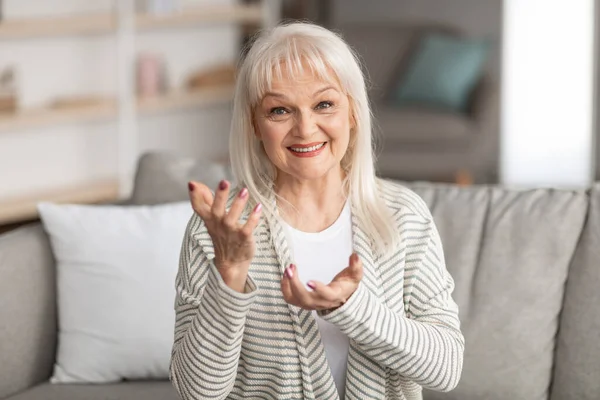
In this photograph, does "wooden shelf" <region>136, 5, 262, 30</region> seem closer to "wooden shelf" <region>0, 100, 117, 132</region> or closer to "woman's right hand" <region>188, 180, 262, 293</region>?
"wooden shelf" <region>0, 100, 117, 132</region>

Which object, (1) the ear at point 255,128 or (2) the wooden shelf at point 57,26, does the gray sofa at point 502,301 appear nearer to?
(1) the ear at point 255,128

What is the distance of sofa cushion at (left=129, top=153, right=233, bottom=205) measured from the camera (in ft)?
8.48

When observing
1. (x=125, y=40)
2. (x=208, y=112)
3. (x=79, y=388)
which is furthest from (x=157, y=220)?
(x=208, y=112)

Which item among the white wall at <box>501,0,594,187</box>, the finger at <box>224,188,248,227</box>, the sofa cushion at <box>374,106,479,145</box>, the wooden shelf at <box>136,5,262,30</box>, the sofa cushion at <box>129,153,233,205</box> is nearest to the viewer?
the finger at <box>224,188,248,227</box>

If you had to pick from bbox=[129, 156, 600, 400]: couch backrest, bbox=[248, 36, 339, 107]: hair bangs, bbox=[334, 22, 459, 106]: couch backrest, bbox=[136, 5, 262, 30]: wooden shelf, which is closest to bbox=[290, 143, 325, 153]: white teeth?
bbox=[248, 36, 339, 107]: hair bangs

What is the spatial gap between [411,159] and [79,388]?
4123 mm

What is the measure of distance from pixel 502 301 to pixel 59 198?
119 inches

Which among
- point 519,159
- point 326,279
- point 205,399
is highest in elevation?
point 326,279

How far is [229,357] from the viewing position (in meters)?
1.62

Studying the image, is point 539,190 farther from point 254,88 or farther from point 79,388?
point 79,388

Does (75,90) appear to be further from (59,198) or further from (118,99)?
(59,198)

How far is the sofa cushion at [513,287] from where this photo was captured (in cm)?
218

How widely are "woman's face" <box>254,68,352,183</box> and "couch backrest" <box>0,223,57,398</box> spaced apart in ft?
2.79

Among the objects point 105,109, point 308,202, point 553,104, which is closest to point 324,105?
point 308,202
